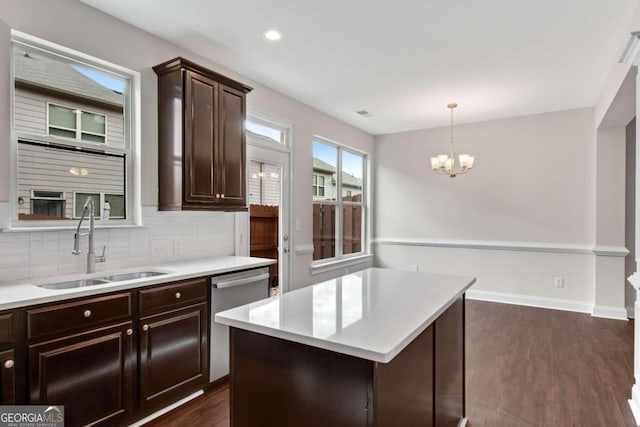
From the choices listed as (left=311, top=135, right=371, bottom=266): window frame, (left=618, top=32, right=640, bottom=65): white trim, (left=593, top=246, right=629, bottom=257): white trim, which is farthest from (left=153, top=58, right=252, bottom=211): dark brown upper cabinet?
(left=593, top=246, right=629, bottom=257): white trim

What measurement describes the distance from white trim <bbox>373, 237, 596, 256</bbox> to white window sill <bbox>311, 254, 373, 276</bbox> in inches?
19.2

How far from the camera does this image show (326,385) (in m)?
1.25

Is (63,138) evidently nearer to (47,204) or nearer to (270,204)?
(47,204)

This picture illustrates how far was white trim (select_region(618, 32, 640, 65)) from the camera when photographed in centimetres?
220

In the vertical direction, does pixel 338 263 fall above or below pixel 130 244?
below

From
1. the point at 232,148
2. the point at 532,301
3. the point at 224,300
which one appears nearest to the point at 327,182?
the point at 232,148

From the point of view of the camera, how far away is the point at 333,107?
495cm

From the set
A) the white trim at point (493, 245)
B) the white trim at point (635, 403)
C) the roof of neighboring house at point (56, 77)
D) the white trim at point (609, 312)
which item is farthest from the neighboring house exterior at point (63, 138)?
the white trim at point (609, 312)

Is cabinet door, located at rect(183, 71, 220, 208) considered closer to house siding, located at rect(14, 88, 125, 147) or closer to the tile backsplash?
the tile backsplash

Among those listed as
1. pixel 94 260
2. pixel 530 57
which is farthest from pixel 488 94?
pixel 94 260

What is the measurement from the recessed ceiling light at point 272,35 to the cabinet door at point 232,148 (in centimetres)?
56

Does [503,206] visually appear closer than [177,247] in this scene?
No

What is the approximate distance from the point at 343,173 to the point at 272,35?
323cm

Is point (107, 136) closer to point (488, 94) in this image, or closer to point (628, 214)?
point (488, 94)
